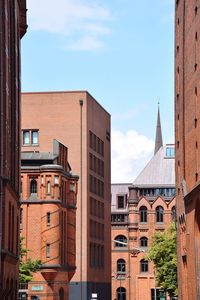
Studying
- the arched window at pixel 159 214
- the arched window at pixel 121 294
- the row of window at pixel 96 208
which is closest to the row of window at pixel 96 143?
the row of window at pixel 96 208

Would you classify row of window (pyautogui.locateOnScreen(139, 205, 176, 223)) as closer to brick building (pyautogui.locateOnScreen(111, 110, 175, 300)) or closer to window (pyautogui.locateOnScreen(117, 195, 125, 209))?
brick building (pyautogui.locateOnScreen(111, 110, 175, 300))

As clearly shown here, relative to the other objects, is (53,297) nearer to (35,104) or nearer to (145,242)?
(35,104)

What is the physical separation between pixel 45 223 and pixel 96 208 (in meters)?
27.8

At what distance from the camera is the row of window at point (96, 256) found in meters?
114

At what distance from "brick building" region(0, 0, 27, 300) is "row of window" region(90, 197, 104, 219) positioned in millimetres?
54384

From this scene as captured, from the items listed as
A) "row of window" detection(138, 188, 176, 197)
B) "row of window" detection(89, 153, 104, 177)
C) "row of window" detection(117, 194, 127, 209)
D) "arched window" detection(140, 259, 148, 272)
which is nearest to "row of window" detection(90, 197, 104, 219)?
"row of window" detection(89, 153, 104, 177)

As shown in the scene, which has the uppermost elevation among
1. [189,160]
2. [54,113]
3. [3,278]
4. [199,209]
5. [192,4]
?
[54,113]

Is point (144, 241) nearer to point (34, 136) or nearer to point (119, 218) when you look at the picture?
point (119, 218)

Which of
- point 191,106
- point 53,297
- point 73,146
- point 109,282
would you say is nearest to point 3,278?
point 191,106

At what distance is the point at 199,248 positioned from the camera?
5341 centimetres

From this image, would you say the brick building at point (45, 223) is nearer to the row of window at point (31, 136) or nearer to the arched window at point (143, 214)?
the row of window at point (31, 136)

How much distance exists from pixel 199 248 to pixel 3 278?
14.0 m

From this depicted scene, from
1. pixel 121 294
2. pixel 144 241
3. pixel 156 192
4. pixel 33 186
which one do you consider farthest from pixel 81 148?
pixel 121 294

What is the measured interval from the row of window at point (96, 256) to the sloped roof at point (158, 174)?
1523cm
